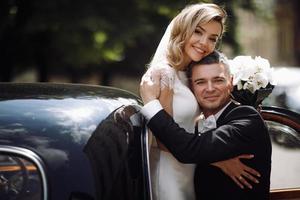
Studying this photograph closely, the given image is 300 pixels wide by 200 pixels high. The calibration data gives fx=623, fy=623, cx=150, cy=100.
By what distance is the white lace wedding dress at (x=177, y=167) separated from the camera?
9.11 feet

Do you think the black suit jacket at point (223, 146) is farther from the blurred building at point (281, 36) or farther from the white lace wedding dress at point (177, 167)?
the blurred building at point (281, 36)

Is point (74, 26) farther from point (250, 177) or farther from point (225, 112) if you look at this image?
point (250, 177)

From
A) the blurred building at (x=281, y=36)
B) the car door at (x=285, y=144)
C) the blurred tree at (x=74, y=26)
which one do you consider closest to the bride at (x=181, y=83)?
the car door at (x=285, y=144)

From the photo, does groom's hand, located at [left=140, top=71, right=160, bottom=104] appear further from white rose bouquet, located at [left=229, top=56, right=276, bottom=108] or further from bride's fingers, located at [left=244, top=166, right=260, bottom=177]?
bride's fingers, located at [left=244, top=166, right=260, bottom=177]

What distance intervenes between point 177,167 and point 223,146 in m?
0.33

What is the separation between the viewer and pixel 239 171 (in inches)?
102

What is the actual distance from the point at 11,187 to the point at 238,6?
17262 mm

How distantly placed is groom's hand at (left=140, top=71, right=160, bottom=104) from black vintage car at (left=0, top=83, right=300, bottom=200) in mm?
109

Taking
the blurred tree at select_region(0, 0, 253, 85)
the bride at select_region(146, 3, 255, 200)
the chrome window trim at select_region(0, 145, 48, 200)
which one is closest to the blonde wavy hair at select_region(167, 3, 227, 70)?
the bride at select_region(146, 3, 255, 200)

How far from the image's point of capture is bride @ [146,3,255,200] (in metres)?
2.78

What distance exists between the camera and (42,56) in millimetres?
19938

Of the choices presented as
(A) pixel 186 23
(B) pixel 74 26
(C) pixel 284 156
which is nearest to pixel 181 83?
(A) pixel 186 23

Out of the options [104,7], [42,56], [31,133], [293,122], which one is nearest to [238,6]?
[104,7]

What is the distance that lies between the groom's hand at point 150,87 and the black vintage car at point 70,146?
0.36 ft
